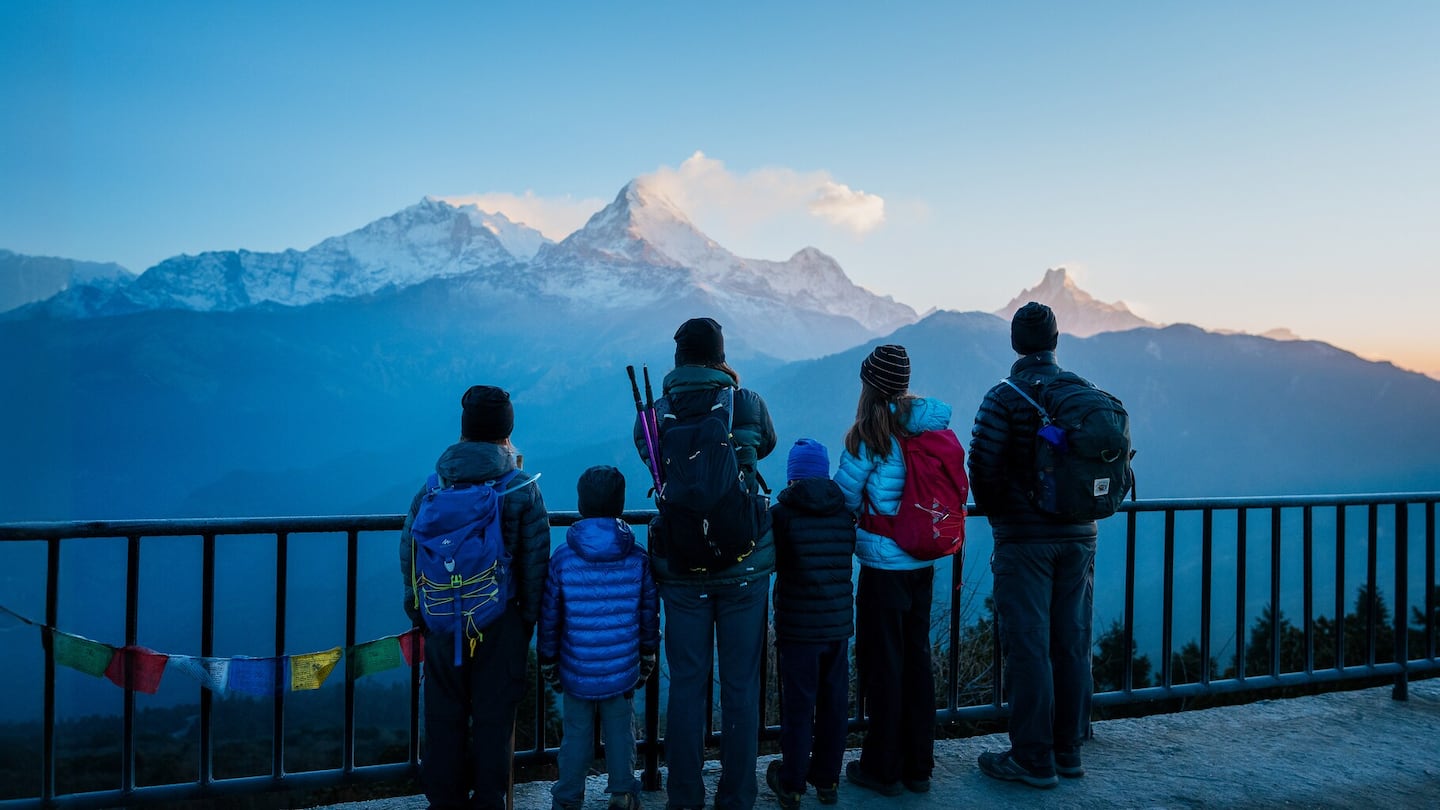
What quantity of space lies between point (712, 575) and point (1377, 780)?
370 centimetres

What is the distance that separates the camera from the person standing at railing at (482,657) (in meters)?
3.39

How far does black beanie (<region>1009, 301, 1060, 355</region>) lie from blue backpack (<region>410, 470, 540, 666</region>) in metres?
2.56

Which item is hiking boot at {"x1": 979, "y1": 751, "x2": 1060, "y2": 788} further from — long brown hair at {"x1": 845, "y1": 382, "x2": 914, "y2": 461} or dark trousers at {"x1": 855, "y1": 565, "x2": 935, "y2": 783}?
long brown hair at {"x1": 845, "y1": 382, "x2": 914, "y2": 461}

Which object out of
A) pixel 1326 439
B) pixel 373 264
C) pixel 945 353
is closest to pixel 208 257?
pixel 373 264

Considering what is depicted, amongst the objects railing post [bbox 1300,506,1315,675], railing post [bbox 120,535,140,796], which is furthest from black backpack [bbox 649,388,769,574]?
railing post [bbox 1300,506,1315,675]

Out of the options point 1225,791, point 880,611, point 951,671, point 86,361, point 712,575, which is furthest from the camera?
point 86,361

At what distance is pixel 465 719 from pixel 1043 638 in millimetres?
2641

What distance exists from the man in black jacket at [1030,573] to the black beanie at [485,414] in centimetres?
217

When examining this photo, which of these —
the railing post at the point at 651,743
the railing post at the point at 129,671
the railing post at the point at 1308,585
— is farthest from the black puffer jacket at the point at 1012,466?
the railing post at the point at 129,671

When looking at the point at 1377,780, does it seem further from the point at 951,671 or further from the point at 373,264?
the point at 373,264

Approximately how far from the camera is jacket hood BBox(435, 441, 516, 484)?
3.34m

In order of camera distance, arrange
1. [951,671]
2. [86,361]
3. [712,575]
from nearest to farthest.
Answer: [712,575]
[951,671]
[86,361]

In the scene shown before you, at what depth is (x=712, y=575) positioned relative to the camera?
3.38 meters

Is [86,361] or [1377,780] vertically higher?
[86,361]
